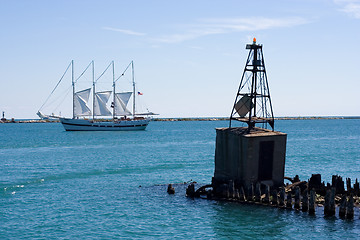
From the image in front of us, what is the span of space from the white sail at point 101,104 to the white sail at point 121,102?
3336mm

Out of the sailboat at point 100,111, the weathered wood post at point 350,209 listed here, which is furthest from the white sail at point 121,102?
the weathered wood post at point 350,209

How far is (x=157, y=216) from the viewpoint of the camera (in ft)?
84.5

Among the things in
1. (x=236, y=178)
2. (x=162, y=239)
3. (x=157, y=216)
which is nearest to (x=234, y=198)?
(x=236, y=178)

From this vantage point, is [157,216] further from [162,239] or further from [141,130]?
[141,130]

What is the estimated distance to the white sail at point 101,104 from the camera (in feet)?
442

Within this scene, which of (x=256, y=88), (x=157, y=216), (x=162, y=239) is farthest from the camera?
(x=256, y=88)

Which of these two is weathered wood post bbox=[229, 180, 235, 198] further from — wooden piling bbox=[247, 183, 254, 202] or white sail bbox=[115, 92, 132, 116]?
white sail bbox=[115, 92, 132, 116]

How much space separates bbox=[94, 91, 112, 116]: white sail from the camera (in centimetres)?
13462

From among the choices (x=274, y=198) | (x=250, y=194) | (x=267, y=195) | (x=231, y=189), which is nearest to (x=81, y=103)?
(x=231, y=189)

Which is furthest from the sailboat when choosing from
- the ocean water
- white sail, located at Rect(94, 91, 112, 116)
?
the ocean water

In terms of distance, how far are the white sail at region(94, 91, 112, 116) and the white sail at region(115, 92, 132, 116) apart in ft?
10.9

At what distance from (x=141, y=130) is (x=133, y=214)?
120m

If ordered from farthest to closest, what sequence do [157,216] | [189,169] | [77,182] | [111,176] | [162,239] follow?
1. [189,169]
2. [111,176]
3. [77,182]
4. [157,216]
5. [162,239]

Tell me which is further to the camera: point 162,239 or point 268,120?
point 268,120
